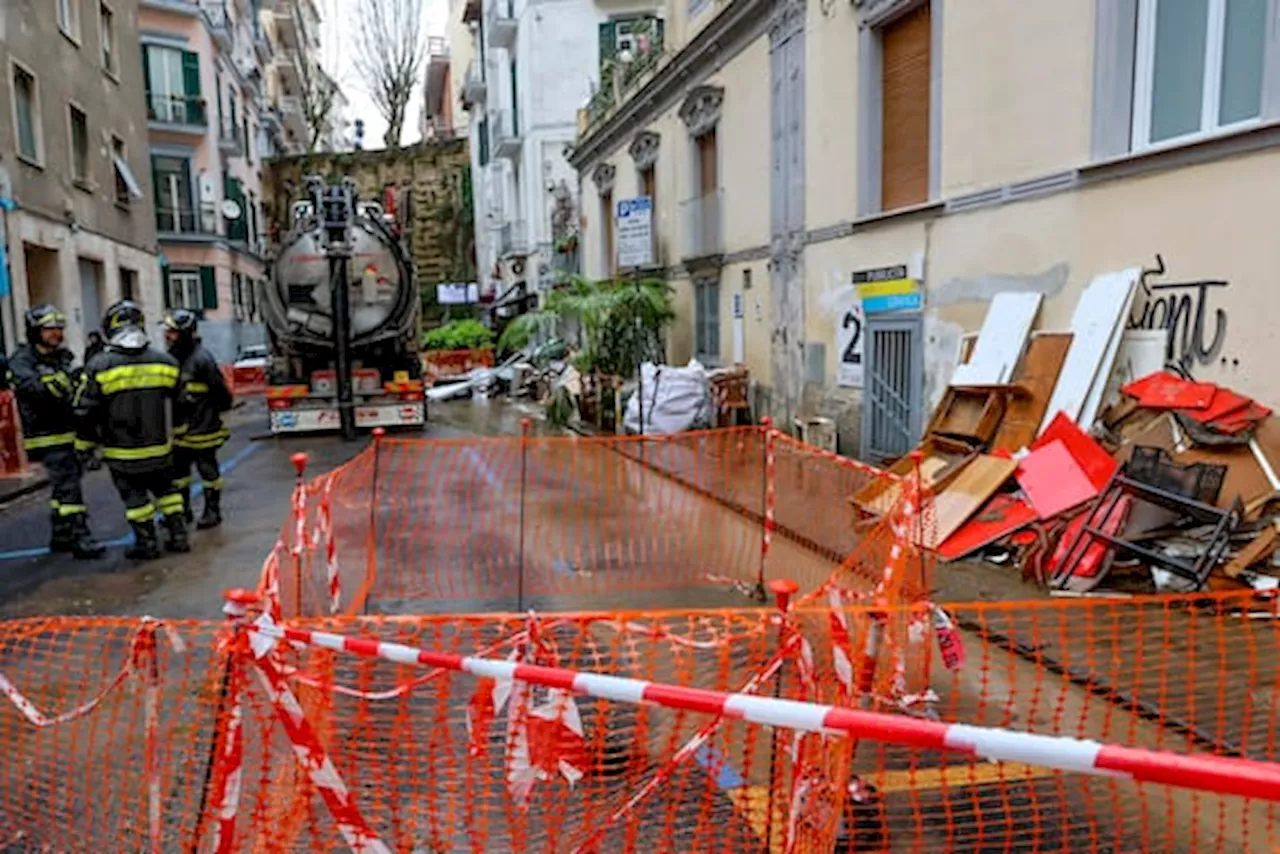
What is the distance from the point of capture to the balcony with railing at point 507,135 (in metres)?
31.2

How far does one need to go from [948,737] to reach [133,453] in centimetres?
678

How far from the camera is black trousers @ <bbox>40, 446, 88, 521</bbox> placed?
7465 millimetres

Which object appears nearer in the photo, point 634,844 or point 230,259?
point 634,844

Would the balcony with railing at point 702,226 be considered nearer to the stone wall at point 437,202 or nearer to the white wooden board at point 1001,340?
the white wooden board at point 1001,340

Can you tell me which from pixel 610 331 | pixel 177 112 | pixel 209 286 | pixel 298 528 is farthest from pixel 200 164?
pixel 298 528

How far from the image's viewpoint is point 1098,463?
6.59 m

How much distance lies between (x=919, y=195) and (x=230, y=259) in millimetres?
29413

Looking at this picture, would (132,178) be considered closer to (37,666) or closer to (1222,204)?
(37,666)

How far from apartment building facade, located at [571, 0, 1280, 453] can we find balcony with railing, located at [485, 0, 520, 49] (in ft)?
50.1

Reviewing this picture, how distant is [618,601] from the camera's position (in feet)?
20.5

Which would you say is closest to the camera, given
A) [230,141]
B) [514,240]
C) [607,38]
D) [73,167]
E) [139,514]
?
[139,514]

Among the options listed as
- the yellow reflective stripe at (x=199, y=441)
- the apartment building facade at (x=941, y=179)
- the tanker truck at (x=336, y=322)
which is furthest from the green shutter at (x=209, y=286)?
the yellow reflective stripe at (x=199, y=441)

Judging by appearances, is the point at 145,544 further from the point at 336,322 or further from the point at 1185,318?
the point at 1185,318

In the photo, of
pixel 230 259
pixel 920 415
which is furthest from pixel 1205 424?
pixel 230 259
